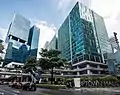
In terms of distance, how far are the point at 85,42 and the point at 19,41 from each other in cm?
8981

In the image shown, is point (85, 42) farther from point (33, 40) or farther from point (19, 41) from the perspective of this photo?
point (33, 40)

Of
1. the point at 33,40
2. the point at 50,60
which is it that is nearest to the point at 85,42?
the point at 50,60

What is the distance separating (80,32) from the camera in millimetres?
95250

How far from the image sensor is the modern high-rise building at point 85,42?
86.7m

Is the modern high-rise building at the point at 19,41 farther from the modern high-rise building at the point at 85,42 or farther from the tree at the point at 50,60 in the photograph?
the tree at the point at 50,60

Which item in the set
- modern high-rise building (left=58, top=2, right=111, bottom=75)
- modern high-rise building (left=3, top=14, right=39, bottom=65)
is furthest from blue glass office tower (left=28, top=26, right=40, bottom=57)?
modern high-rise building (left=58, top=2, right=111, bottom=75)

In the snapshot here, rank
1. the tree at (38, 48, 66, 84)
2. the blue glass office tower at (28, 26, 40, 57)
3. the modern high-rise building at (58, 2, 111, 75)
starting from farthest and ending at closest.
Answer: the blue glass office tower at (28, 26, 40, 57), the modern high-rise building at (58, 2, 111, 75), the tree at (38, 48, 66, 84)

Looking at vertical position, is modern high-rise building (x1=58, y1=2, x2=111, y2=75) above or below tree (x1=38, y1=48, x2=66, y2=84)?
above

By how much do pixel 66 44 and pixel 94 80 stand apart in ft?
282

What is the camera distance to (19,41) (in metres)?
154

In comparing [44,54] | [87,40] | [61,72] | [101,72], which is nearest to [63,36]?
[87,40]

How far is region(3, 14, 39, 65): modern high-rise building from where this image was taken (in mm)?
142375

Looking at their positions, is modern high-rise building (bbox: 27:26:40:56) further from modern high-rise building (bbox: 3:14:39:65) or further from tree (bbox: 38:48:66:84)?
tree (bbox: 38:48:66:84)

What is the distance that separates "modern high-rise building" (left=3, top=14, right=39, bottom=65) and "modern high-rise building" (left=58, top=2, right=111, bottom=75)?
54.5 metres
